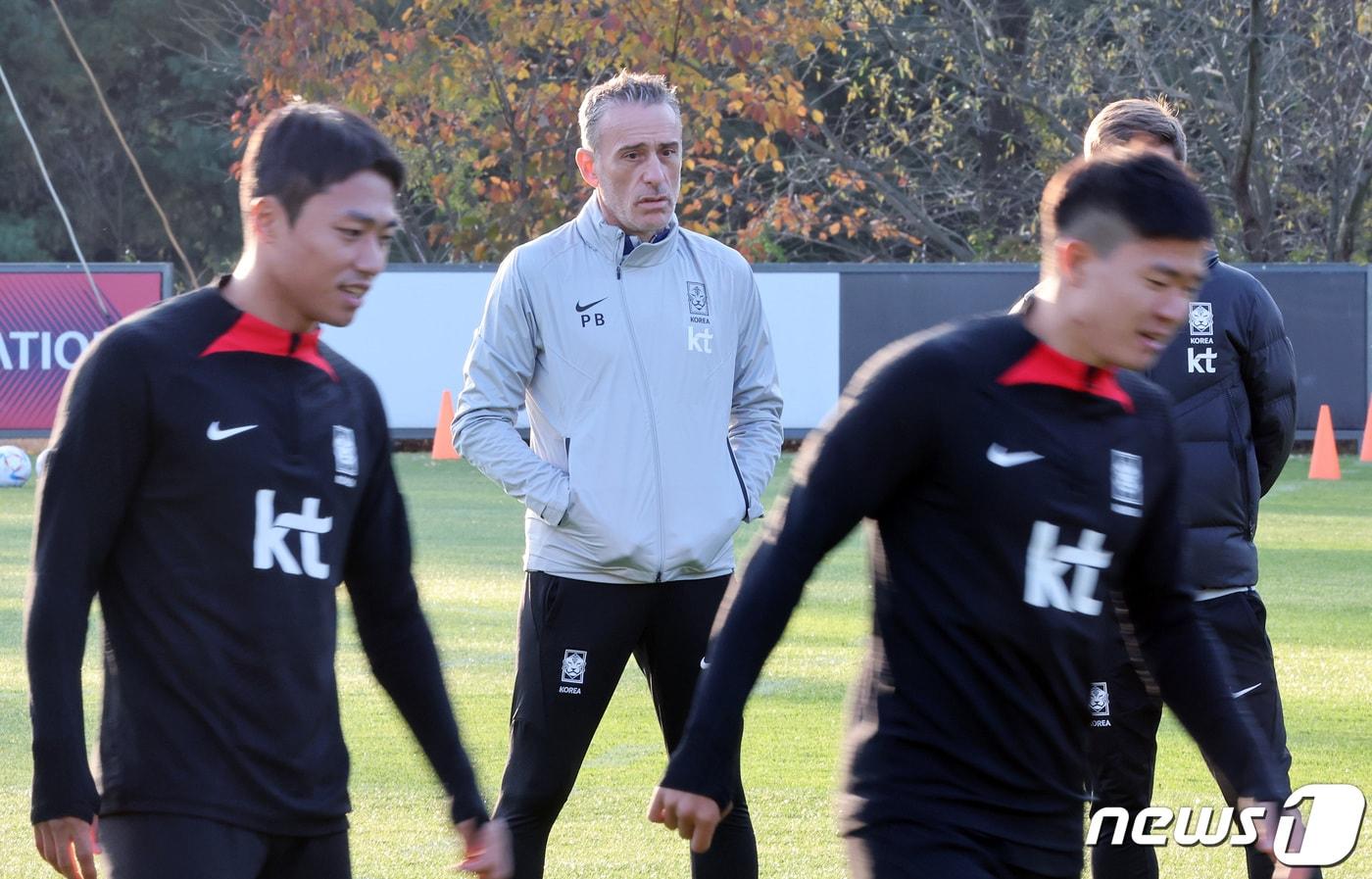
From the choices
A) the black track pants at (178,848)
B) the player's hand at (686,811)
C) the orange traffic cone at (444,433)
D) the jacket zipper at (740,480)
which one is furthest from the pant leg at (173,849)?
the orange traffic cone at (444,433)

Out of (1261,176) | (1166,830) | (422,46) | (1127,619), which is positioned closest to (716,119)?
(422,46)

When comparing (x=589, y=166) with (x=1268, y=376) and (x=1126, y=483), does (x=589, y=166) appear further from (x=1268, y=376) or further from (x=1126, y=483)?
(x=1126, y=483)

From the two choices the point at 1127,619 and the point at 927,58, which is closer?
the point at 1127,619

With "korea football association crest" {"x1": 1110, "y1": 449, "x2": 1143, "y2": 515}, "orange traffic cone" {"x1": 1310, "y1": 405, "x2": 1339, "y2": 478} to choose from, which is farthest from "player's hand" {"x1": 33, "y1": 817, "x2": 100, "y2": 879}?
"orange traffic cone" {"x1": 1310, "y1": 405, "x2": 1339, "y2": 478}

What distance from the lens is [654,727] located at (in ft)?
28.6

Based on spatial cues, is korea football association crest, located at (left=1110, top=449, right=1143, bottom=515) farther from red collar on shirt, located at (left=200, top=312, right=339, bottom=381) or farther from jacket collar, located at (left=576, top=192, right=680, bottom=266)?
jacket collar, located at (left=576, top=192, right=680, bottom=266)

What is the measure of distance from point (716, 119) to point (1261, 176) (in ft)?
26.1

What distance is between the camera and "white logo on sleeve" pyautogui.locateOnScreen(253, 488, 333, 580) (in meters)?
3.27

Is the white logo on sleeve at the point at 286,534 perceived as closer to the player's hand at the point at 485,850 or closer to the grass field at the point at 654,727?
the player's hand at the point at 485,850

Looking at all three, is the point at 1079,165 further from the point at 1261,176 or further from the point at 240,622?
the point at 1261,176

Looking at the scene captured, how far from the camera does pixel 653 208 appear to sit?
5191 mm

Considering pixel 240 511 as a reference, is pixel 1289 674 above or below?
below

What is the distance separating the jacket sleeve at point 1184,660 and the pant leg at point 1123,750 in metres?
1.62

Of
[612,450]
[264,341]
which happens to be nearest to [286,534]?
[264,341]
